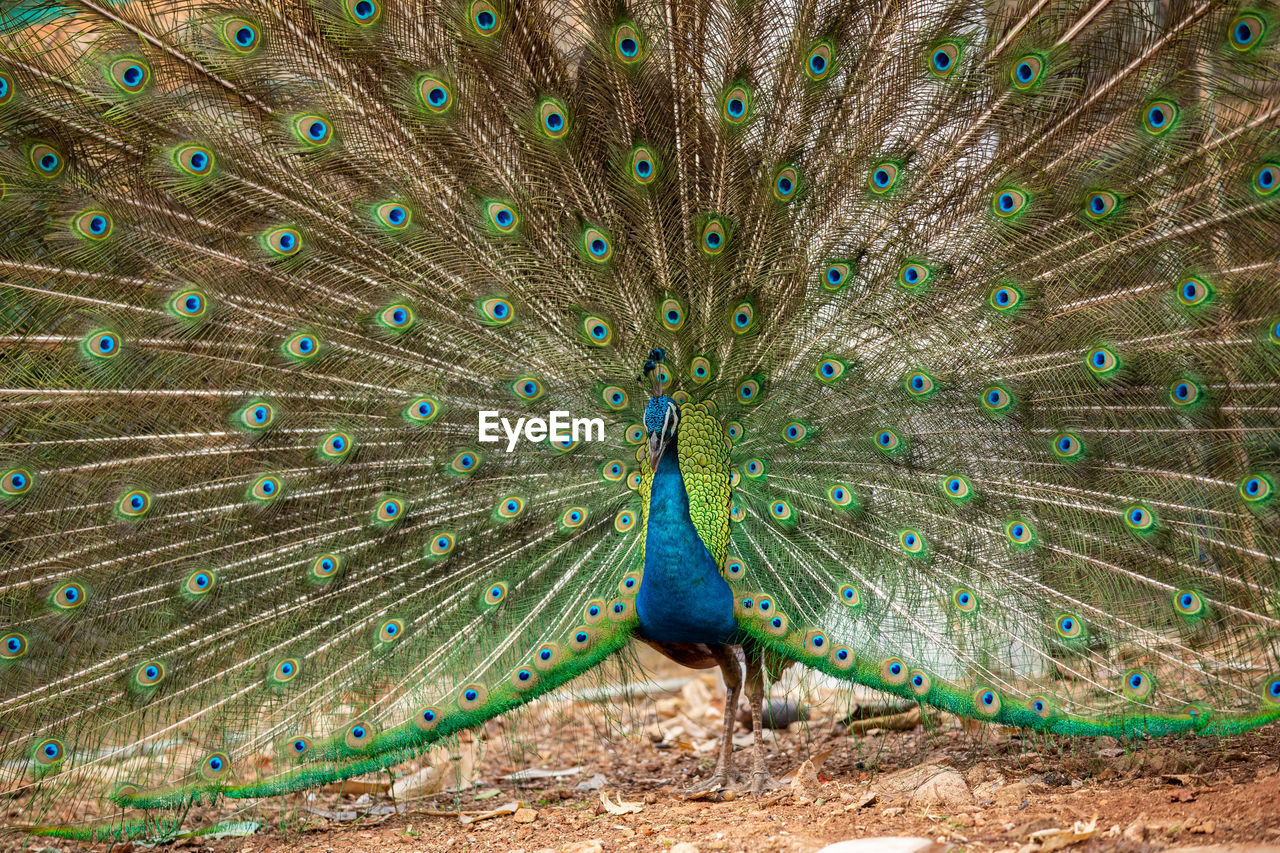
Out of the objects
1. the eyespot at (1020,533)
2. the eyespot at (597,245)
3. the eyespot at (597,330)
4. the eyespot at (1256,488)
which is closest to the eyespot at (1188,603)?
the eyespot at (1256,488)

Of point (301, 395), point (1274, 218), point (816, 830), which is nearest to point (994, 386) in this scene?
point (1274, 218)

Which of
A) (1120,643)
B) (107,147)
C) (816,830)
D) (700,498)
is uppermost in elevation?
(107,147)

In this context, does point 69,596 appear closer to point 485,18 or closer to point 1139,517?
point 485,18

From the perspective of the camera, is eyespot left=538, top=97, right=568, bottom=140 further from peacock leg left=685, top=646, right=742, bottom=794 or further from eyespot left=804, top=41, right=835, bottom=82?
peacock leg left=685, top=646, right=742, bottom=794

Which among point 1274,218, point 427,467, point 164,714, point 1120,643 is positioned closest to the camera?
point 1274,218

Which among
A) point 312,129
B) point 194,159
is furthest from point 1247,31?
point 194,159

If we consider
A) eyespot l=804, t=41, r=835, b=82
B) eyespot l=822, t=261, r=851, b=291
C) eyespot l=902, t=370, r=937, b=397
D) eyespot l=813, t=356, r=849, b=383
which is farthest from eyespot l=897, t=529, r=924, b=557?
eyespot l=804, t=41, r=835, b=82

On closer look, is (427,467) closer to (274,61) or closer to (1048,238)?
(274,61)
